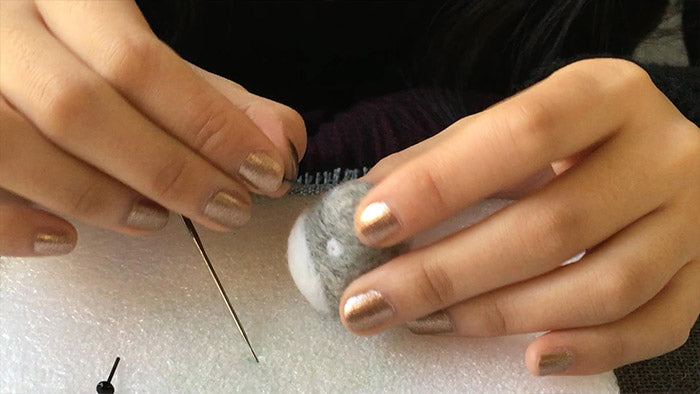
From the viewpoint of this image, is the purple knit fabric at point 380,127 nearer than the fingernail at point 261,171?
No

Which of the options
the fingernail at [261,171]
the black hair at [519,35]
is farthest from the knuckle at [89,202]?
the black hair at [519,35]

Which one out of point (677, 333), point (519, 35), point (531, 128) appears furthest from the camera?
point (519, 35)

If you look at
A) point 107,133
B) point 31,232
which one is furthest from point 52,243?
point 107,133

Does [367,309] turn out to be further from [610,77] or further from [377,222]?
[610,77]

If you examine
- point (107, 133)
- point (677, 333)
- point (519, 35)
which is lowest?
point (677, 333)

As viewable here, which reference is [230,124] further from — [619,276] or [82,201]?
[619,276]

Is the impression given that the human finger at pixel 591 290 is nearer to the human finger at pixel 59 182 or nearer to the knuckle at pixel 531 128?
the knuckle at pixel 531 128

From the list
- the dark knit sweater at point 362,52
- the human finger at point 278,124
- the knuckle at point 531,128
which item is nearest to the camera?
the knuckle at point 531,128
